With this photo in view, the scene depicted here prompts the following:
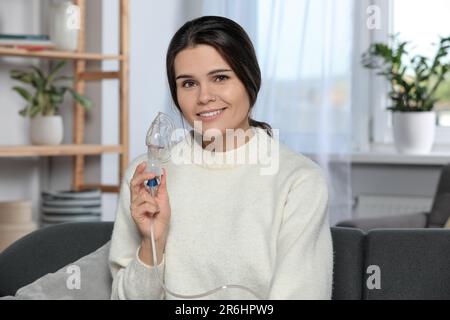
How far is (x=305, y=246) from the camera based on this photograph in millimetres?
1302

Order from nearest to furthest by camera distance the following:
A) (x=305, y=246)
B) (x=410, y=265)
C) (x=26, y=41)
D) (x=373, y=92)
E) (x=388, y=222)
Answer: (x=305, y=246) → (x=410, y=265) → (x=388, y=222) → (x=26, y=41) → (x=373, y=92)

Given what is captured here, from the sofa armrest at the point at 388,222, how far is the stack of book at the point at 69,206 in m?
1.13

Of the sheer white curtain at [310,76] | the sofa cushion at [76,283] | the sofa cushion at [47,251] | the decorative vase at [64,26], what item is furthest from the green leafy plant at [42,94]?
the sofa cushion at [76,283]

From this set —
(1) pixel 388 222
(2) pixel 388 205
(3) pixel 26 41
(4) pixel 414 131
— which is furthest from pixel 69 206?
(4) pixel 414 131

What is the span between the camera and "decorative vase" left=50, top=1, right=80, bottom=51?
12.1 feet

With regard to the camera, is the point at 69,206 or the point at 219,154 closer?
the point at 219,154

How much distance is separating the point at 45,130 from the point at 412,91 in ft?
5.37

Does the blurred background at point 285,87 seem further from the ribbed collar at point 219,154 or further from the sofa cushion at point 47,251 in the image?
the ribbed collar at point 219,154

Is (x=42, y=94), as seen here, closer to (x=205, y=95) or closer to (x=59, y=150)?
(x=59, y=150)

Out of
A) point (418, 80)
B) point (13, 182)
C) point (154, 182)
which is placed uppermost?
point (418, 80)

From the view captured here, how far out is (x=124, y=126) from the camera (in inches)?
148

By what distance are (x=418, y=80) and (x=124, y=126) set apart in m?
1.29

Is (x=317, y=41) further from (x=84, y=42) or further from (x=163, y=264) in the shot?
(x=163, y=264)
